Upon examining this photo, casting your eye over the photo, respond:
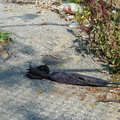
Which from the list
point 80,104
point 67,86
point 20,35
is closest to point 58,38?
point 20,35

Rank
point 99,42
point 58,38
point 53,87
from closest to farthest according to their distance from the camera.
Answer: point 53,87
point 99,42
point 58,38

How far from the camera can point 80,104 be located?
296 cm

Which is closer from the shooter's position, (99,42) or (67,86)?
(67,86)

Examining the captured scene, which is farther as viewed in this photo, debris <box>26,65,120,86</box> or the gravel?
debris <box>26,65,120,86</box>

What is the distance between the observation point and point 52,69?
12.6 ft

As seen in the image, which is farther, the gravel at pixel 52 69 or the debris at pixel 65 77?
the debris at pixel 65 77

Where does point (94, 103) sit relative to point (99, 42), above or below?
below

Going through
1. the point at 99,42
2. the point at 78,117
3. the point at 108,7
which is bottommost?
the point at 78,117

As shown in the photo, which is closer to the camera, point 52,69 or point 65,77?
point 65,77

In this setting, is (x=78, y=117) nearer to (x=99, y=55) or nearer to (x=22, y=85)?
(x=22, y=85)

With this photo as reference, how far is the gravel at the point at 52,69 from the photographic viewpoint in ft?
9.20

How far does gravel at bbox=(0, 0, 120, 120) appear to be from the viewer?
2.80m

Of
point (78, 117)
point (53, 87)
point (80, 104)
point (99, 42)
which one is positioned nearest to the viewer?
point (78, 117)

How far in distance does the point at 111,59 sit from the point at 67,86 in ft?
3.34
